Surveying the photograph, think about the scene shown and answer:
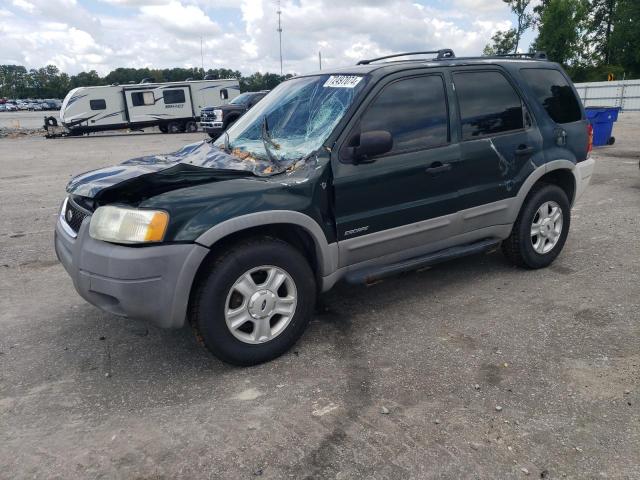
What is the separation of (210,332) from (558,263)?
3.56 metres

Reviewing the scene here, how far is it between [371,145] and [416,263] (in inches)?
40.2

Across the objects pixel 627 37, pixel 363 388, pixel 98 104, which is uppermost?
pixel 627 37

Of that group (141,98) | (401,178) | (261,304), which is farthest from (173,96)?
(261,304)

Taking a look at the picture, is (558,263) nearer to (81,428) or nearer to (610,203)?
(610,203)

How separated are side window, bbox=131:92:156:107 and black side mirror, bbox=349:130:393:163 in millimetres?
26645

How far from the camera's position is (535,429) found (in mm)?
2668

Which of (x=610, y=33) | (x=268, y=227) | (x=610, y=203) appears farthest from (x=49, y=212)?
(x=610, y=33)

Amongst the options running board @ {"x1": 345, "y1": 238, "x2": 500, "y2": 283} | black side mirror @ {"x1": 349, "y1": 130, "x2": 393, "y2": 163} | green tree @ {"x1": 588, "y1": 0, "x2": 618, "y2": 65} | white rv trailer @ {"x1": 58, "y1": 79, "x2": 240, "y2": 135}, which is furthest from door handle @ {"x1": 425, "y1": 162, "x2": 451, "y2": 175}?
green tree @ {"x1": 588, "y1": 0, "x2": 618, "y2": 65}

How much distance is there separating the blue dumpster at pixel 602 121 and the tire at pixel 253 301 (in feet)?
41.1

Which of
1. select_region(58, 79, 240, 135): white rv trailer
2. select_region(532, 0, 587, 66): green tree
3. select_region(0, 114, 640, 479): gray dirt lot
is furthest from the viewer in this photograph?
select_region(532, 0, 587, 66): green tree

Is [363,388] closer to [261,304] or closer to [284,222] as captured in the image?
[261,304]

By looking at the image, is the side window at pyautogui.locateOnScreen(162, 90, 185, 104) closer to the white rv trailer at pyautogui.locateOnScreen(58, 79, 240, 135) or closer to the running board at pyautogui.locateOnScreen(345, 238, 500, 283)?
the white rv trailer at pyautogui.locateOnScreen(58, 79, 240, 135)

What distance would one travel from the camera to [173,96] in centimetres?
2812

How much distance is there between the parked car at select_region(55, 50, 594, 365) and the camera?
2.98m
